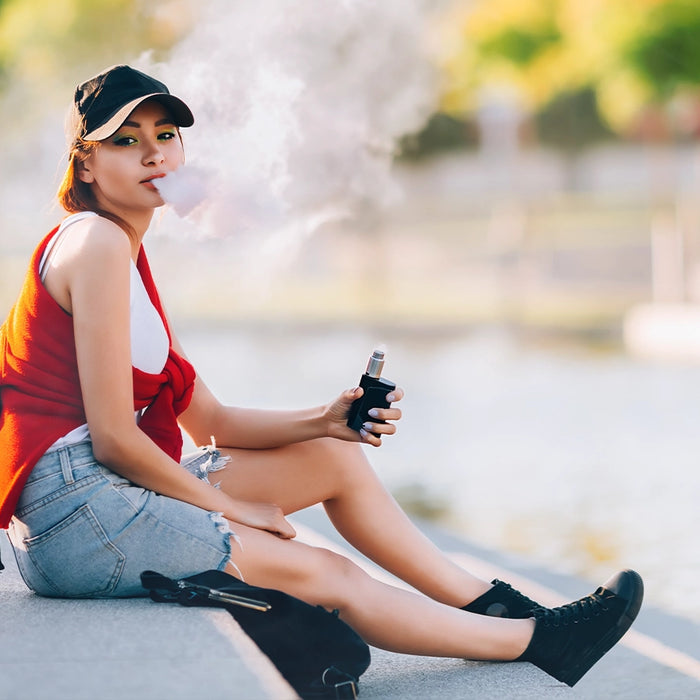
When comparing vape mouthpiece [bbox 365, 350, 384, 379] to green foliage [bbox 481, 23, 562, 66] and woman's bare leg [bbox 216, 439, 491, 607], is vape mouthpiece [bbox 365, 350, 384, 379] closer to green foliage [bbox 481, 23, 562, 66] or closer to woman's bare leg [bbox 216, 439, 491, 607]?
woman's bare leg [bbox 216, 439, 491, 607]

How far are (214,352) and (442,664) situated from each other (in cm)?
1116

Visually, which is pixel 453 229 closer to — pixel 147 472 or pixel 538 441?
pixel 538 441

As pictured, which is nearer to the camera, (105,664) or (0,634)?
(105,664)

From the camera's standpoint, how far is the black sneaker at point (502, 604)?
8.97 feet

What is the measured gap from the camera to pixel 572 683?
269 cm

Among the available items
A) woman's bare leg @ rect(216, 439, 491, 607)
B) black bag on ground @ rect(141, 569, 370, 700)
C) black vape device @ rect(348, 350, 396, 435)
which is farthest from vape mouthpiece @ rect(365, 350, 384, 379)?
black bag on ground @ rect(141, 569, 370, 700)

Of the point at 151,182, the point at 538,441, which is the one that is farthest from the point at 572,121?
the point at 151,182

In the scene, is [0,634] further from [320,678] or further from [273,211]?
[273,211]

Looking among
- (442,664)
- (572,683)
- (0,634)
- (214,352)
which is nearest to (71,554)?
(0,634)

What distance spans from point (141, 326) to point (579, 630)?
1131mm

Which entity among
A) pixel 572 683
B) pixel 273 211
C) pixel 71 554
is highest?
pixel 273 211

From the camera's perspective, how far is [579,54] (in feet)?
51.9

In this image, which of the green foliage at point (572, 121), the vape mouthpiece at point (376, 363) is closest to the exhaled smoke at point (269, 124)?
the vape mouthpiece at point (376, 363)

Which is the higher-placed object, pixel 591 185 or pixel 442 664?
pixel 591 185
